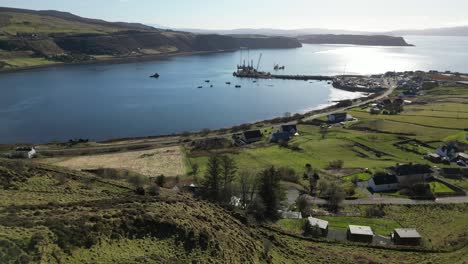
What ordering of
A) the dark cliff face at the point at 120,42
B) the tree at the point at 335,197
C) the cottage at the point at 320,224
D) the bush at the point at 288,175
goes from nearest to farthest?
the cottage at the point at 320,224 < the tree at the point at 335,197 < the bush at the point at 288,175 < the dark cliff face at the point at 120,42

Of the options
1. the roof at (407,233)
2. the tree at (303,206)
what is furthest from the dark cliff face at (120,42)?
the roof at (407,233)

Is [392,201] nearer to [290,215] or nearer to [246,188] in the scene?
[290,215]

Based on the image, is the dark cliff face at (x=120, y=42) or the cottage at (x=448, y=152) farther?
the dark cliff face at (x=120, y=42)

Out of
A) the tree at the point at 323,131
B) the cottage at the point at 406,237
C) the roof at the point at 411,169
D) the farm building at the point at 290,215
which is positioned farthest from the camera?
the tree at the point at 323,131

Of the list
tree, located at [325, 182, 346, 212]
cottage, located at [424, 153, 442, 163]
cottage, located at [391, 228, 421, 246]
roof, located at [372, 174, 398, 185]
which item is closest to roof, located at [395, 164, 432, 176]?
roof, located at [372, 174, 398, 185]

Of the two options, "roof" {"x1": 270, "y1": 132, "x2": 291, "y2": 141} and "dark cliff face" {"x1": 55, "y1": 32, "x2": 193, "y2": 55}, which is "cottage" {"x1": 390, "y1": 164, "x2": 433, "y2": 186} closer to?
"roof" {"x1": 270, "y1": 132, "x2": 291, "y2": 141}

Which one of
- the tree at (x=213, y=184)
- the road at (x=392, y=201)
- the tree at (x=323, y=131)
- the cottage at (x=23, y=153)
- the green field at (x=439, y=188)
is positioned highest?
the tree at (x=213, y=184)

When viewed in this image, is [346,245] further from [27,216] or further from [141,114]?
[141,114]

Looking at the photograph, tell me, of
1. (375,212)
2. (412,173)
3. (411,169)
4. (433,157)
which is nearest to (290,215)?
(375,212)

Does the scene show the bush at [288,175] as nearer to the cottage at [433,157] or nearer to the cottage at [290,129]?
the cottage at [433,157]
